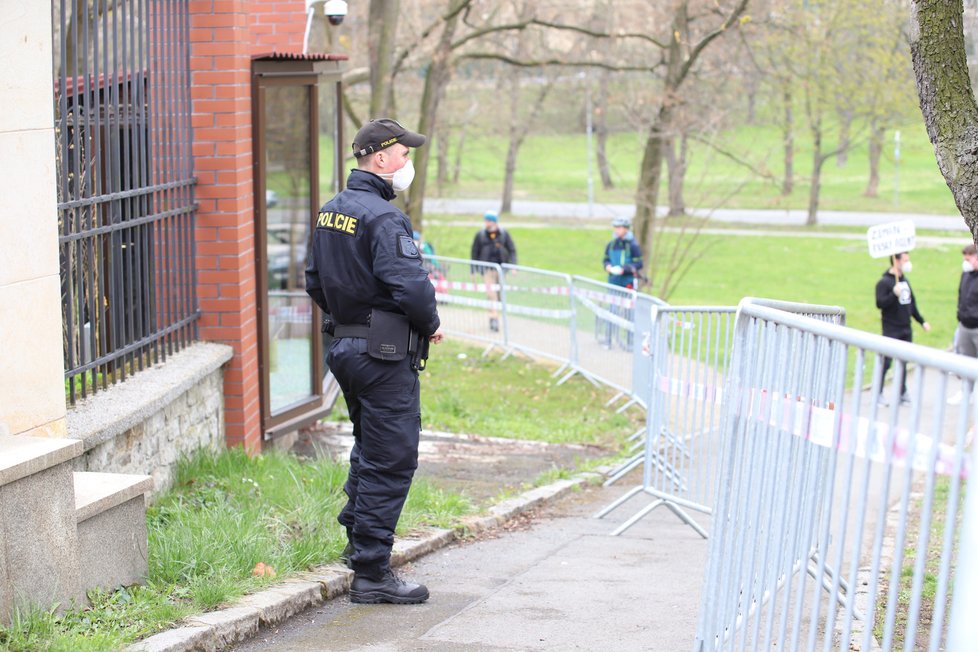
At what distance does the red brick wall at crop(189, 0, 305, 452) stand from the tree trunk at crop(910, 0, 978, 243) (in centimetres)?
417

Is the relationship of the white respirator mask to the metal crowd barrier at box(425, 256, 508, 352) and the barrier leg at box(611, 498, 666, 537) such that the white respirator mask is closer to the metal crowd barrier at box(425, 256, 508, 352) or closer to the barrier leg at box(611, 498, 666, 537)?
the barrier leg at box(611, 498, 666, 537)

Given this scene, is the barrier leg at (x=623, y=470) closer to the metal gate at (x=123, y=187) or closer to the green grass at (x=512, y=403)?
the green grass at (x=512, y=403)

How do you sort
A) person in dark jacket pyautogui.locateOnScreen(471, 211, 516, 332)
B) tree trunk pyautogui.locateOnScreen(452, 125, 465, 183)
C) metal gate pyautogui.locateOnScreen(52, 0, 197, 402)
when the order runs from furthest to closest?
tree trunk pyautogui.locateOnScreen(452, 125, 465, 183), person in dark jacket pyautogui.locateOnScreen(471, 211, 516, 332), metal gate pyautogui.locateOnScreen(52, 0, 197, 402)

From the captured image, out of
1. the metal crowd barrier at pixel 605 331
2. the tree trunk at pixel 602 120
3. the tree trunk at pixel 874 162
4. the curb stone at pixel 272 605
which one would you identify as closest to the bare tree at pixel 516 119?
the tree trunk at pixel 602 120

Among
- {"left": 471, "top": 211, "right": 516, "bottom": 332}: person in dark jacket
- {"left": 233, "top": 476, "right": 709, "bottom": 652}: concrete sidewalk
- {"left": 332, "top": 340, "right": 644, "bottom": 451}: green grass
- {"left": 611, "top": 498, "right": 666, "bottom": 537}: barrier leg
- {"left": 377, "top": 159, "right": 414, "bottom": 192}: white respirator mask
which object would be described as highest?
{"left": 377, "top": 159, "right": 414, "bottom": 192}: white respirator mask

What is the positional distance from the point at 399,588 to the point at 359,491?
48 cm

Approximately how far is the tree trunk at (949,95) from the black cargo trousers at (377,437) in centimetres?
233

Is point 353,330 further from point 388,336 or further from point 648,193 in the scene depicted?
point 648,193

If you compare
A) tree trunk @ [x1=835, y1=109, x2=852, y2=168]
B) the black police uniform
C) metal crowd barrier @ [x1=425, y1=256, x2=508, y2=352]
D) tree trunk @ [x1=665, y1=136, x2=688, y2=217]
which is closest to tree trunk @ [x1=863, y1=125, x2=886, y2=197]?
tree trunk @ [x1=835, y1=109, x2=852, y2=168]

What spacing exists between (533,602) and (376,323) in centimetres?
143

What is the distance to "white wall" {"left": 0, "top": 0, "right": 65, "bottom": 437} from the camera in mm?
4129

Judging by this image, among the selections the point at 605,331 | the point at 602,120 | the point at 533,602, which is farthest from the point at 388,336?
the point at 602,120

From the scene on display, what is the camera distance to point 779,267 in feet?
94.5

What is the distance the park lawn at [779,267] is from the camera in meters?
23.2
